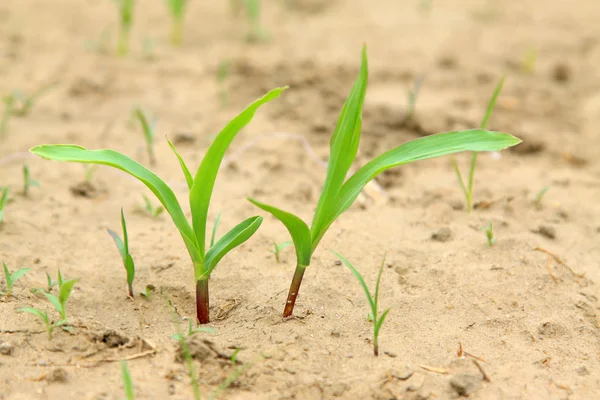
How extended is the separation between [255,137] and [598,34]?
241cm

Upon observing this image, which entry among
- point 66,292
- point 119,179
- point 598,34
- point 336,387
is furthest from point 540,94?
point 66,292

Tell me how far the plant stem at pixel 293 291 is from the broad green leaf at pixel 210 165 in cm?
25

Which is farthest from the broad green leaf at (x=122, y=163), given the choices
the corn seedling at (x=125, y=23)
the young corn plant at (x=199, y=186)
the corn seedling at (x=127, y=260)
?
the corn seedling at (x=125, y=23)

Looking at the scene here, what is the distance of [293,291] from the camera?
1.74m

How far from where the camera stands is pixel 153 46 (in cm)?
387

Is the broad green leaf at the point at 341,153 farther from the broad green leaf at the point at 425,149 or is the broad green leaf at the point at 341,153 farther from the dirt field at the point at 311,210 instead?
the dirt field at the point at 311,210

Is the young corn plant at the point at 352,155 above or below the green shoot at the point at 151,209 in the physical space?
above

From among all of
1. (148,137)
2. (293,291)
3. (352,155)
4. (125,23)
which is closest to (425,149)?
(352,155)

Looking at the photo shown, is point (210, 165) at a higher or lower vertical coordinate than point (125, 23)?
lower

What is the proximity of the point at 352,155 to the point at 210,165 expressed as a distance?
35cm

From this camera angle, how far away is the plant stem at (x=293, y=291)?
1.72m

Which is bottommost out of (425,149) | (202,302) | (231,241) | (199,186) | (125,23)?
(202,302)

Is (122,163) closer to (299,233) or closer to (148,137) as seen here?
(299,233)

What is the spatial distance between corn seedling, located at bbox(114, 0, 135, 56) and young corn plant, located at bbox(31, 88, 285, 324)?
7.16 feet
